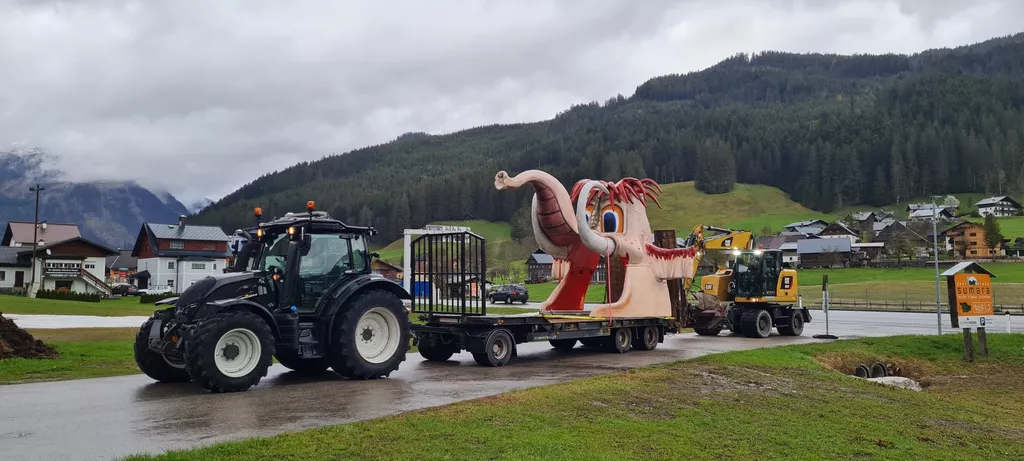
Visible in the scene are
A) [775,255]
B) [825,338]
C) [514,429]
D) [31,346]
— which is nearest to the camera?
[514,429]

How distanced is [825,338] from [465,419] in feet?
62.0

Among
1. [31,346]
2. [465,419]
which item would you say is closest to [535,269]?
[31,346]

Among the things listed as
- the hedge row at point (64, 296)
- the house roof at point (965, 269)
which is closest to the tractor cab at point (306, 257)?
the house roof at point (965, 269)

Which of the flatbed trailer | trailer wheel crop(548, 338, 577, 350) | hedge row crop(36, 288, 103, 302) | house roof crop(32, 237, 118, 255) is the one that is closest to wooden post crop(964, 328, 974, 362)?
the flatbed trailer

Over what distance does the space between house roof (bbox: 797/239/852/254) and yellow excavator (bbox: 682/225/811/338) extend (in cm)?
7833

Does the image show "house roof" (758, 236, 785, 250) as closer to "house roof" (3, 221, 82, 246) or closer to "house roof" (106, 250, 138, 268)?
"house roof" (3, 221, 82, 246)

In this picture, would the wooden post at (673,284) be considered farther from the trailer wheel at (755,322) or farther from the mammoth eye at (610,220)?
the trailer wheel at (755,322)

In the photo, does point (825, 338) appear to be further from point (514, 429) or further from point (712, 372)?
point (514, 429)

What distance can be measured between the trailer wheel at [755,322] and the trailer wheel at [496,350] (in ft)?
39.6

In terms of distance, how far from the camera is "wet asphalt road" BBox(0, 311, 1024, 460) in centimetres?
791

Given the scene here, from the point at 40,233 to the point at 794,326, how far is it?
7702cm

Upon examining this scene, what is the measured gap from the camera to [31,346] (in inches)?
648

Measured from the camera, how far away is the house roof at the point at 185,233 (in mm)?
79312

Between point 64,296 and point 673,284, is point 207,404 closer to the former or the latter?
point 673,284
